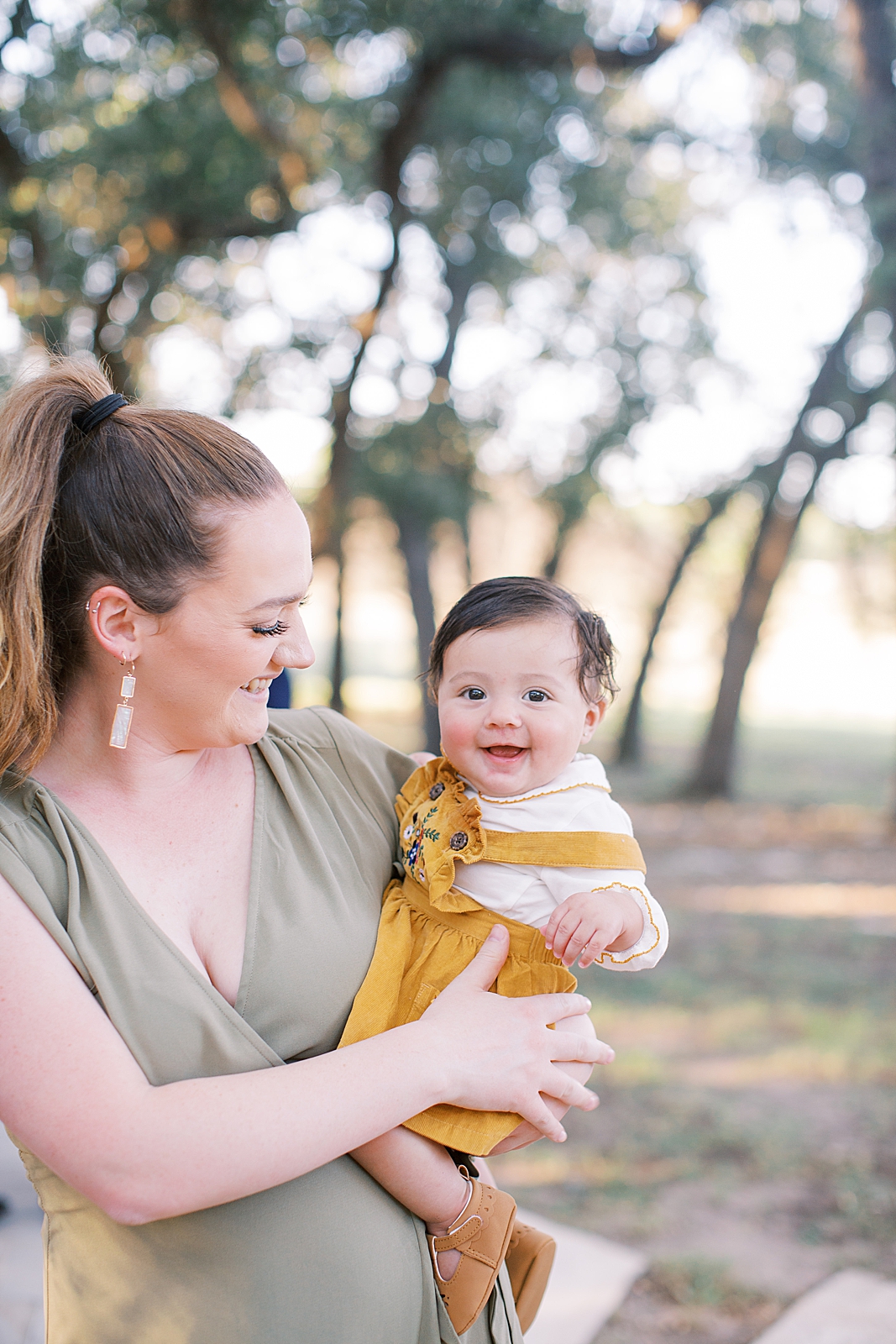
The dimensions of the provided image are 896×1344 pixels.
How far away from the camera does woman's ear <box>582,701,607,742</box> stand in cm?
171

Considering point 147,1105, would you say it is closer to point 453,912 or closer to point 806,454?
point 453,912

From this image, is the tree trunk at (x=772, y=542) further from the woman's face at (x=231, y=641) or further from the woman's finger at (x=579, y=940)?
the woman's face at (x=231, y=641)

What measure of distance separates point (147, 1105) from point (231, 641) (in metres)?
0.56

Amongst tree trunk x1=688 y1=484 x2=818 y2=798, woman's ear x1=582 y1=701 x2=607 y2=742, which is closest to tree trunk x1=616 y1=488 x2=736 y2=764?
tree trunk x1=688 y1=484 x2=818 y2=798

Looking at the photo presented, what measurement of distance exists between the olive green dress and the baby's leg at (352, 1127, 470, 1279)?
24mm

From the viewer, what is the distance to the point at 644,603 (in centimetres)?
2198

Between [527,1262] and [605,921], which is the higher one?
[605,921]

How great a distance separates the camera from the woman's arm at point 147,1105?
1084 mm

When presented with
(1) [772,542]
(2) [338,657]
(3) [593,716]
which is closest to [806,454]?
(1) [772,542]

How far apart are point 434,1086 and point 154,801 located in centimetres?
53

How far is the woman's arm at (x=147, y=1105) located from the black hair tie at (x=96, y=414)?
2.02ft

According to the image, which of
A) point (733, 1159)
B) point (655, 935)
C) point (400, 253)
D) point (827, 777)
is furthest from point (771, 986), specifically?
point (827, 777)

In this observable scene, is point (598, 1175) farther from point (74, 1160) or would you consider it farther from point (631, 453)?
point (631, 453)

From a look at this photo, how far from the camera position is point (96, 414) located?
138 centimetres
